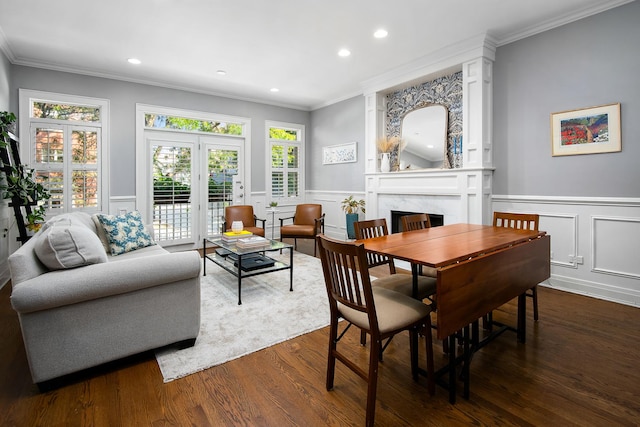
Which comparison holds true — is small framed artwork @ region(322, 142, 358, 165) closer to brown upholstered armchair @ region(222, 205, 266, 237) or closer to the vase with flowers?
the vase with flowers

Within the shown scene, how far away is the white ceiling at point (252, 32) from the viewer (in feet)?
9.77

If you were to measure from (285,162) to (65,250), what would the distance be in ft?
16.0

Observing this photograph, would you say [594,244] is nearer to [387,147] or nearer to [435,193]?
[435,193]

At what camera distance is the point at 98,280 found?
5.85 feet

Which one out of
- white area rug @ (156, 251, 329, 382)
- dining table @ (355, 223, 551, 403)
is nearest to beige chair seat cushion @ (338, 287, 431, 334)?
dining table @ (355, 223, 551, 403)

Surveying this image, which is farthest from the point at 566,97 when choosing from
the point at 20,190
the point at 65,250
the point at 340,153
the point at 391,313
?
the point at 20,190

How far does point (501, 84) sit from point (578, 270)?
7.15ft

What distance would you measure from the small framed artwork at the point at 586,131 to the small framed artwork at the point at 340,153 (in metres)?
3.01

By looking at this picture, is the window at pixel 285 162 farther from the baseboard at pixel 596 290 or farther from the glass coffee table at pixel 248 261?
the baseboard at pixel 596 290

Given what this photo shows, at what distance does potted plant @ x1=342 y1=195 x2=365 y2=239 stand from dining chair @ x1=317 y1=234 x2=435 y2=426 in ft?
11.7

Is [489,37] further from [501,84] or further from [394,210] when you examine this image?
[394,210]

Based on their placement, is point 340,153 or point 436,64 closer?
point 436,64

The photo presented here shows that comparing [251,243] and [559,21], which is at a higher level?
[559,21]

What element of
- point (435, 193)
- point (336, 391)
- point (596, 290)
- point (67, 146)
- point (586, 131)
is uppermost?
point (67, 146)
